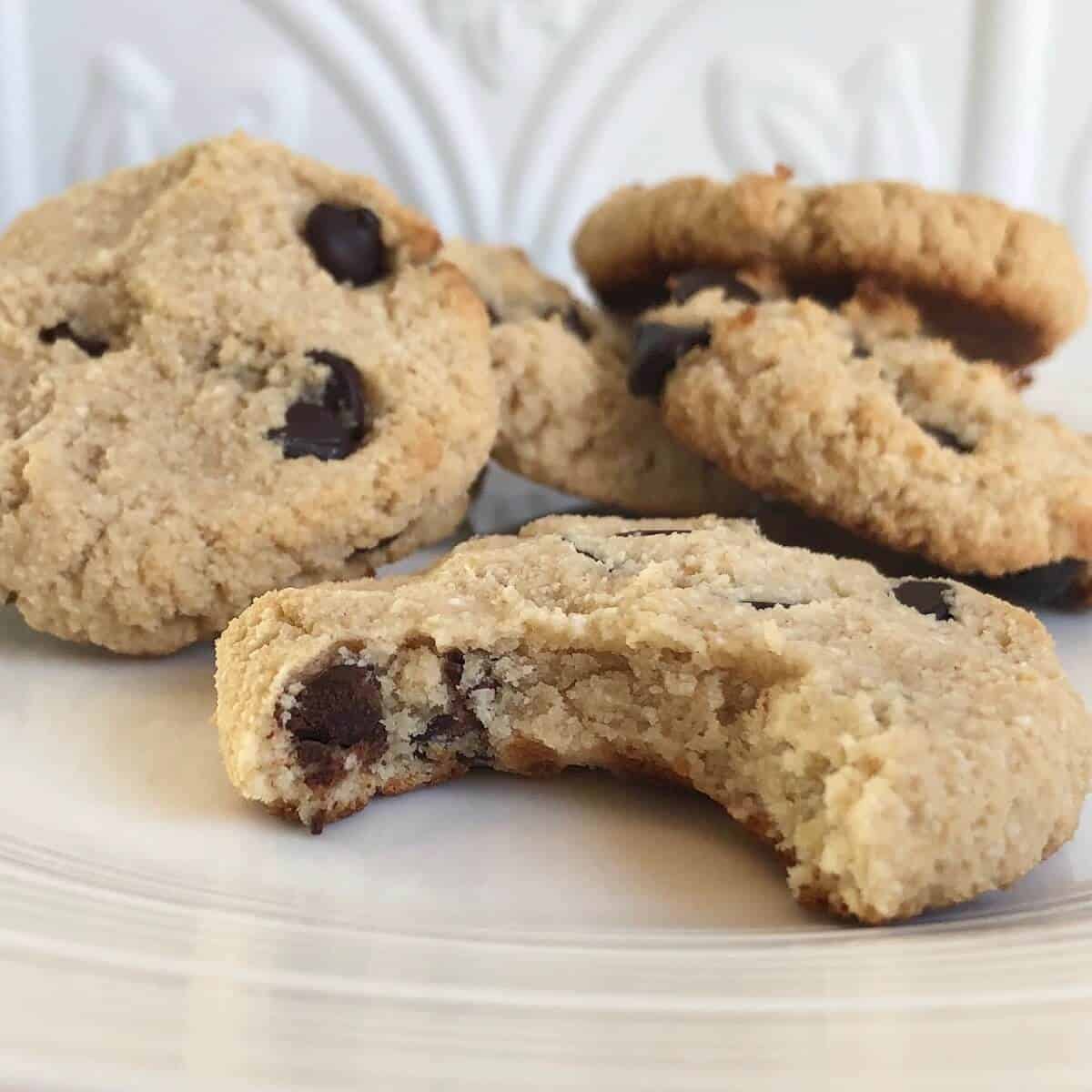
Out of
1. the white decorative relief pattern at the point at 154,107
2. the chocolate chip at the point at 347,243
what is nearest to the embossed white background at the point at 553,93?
the white decorative relief pattern at the point at 154,107

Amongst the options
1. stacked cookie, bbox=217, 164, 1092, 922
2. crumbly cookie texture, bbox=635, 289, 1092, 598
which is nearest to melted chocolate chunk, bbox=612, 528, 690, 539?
stacked cookie, bbox=217, 164, 1092, 922

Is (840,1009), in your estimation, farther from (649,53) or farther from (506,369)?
(649,53)

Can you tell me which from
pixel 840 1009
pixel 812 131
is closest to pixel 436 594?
pixel 840 1009

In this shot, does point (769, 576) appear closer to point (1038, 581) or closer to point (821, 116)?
point (1038, 581)

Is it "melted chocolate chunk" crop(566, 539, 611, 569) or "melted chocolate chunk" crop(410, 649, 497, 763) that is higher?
"melted chocolate chunk" crop(566, 539, 611, 569)

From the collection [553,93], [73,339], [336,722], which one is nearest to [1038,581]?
[336,722]

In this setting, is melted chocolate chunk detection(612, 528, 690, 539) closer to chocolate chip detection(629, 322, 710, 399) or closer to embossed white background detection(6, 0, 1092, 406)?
chocolate chip detection(629, 322, 710, 399)
